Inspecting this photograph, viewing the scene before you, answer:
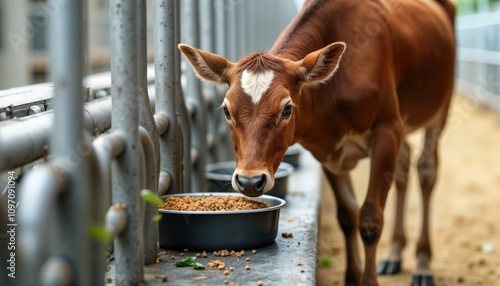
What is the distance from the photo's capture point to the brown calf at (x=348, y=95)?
3.90 m

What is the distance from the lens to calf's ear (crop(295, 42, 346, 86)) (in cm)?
411

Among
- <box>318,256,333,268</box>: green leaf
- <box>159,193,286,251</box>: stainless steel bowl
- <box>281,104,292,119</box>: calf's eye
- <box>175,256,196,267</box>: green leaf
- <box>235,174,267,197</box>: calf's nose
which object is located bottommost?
<box>318,256,333,268</box>: green leaf

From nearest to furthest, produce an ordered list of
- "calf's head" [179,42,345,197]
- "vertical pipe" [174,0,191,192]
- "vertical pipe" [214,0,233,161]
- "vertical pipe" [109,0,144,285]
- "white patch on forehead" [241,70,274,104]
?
"vertical pipe" [109,0,144,285]
"calf's head" [179,42,345,197]
"white patch on forehead" [241,70,274,104]
"vertical pipe" [174,0,191,192]
"vertical pipe" [214,0,233,161]

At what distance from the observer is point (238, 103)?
390cm

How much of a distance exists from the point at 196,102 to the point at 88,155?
286cm

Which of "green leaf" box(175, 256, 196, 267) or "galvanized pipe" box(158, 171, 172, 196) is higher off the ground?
"galvanized pipe" box(158, 171, 172, 196)

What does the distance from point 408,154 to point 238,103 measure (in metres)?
3.34

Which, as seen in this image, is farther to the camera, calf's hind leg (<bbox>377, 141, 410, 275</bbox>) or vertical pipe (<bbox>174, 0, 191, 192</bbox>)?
calf's hind leg (<bbox>377, 141, 410, 275</bbox>)

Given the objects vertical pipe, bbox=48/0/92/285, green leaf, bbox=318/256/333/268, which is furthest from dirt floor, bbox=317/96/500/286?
vertical pipe, bbox=48/0/92/285

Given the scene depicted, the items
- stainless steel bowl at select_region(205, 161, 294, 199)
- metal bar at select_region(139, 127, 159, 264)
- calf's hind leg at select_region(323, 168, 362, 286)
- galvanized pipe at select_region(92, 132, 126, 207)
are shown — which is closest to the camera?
galvanized pipe at select_region(92, 132, 126, 207)

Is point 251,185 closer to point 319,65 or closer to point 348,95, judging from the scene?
point 319,65

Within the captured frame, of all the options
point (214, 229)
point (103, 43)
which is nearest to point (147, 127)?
point (214, 229)

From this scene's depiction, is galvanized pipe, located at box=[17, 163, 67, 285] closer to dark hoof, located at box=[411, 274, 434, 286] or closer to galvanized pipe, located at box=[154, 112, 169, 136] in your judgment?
galvanized pipe, located at box=[154, 112, 169, 136]

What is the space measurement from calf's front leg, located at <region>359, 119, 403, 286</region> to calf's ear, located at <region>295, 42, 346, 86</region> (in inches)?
30.8
